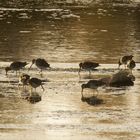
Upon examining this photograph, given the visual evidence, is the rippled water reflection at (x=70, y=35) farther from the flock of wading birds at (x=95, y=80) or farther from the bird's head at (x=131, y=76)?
the bird's head at (x=131, y=76)

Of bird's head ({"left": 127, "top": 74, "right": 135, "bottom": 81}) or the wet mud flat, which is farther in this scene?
bird's head ({"left": 127, "top": 74, "right": 135, "bottom": 81})

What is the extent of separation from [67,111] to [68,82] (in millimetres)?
2328

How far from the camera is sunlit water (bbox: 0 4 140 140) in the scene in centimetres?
1055

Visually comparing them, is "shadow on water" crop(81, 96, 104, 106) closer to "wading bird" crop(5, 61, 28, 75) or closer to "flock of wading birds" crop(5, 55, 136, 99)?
"flock of wading birds" crop(5, 55, 136, 99)

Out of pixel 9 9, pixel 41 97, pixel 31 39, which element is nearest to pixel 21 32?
pixel 31 39

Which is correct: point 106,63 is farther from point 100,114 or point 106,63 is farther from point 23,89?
point 100,114

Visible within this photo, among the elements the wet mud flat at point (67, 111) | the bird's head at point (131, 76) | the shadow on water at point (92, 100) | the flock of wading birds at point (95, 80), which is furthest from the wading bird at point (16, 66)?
the bird's head at point (131, 76)

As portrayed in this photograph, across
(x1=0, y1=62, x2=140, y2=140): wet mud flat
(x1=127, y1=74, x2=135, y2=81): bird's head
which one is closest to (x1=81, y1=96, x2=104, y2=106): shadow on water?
(x1=0, y1=62, x2=140, y2=140): wet mud flat

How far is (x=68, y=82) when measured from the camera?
13891 mm

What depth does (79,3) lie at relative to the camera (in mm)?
34062

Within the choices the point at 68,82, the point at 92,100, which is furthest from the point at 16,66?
the point at 92,100

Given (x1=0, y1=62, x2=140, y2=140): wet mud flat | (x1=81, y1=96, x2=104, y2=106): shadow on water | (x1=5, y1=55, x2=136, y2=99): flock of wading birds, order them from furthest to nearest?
(x1=5, y1=55, x2=136, y2=99): flock of wading birds
(x1=81, y1=96, x2=104, y2=106): shadow on water
(x1=0, y1=62, x2=140, y2=140): wet mud flat

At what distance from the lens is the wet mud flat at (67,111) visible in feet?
33.9

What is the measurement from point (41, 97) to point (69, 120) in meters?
1.80
